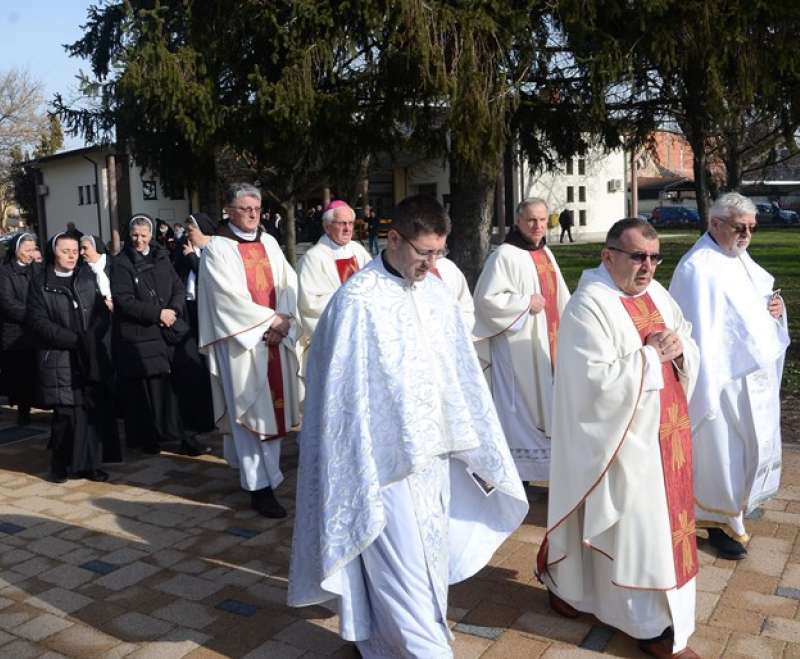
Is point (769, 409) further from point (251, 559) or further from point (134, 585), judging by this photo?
point (134, 585)

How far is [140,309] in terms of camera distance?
7.03m

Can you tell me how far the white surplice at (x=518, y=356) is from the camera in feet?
19.7

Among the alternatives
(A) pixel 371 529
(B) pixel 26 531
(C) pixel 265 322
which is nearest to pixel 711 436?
(A) pixel 371 529

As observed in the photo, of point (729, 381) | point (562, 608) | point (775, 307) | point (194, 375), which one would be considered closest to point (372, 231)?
point (194, 375)

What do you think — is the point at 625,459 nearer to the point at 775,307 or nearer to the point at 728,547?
the point at 728,547

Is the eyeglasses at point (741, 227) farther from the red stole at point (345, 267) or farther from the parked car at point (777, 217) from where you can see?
the parked car at point (777, 217)

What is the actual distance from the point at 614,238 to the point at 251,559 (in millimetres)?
2636

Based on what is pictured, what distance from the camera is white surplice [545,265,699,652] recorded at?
3.75m

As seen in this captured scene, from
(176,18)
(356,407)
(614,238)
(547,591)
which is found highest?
(176,18)

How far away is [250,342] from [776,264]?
18036 mm

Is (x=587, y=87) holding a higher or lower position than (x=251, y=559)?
higher

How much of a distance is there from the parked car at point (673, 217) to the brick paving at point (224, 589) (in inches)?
1725

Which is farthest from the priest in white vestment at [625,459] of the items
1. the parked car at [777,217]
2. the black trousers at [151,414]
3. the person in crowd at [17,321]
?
the parked car at [777,217]

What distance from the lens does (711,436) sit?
16.1 feet
